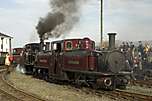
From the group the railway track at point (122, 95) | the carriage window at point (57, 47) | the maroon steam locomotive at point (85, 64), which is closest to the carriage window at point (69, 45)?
the maroon steam locomotive at point (85, 64)

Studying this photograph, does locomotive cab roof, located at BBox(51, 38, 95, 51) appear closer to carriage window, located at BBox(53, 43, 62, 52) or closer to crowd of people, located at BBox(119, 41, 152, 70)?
carriage window, located at BBox(53, 43, 62, 52)

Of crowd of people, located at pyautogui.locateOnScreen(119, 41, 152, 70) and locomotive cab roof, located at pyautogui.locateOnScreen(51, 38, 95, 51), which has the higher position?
locomotive cab roof, located at pyautogui.locateOnScreen(51, 38, 95, 51)

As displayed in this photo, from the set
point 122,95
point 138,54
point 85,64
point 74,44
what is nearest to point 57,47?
point 74,44

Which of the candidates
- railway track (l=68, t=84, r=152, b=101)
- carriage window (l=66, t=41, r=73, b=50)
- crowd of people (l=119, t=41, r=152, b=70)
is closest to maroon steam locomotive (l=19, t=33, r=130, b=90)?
carriage window (l=66, t=41, r=73, b=50)

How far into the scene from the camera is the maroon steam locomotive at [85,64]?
1677cm

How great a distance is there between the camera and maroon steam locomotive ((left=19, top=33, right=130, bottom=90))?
16.8 m

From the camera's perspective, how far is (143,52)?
2341 cm

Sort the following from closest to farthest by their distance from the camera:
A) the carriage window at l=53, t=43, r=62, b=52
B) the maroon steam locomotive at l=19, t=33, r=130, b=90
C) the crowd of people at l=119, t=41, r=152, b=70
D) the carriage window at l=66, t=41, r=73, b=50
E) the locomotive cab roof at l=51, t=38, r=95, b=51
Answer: the maroon steam locomotive at l=19, t=33, r=130, b=90 → the locomotive cab roof at l=51, t=38, r=95, b=51 → the carriage window at l=66, t=41, r=73, b=50 → the carriage window at l=53, t=43, r=62, b=52 → the crowd of people at l=119, t=41, r=152, b=70

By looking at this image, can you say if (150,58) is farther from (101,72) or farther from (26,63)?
(26,63)

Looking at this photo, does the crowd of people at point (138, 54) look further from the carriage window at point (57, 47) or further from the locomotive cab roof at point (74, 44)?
the carriage window at point (57, 47)

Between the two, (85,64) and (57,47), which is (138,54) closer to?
(57,47)

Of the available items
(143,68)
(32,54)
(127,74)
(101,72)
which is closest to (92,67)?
(101,72)

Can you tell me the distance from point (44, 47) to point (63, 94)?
353 inches

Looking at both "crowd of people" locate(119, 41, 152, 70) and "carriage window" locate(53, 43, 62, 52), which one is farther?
"crowd of people" locate(119, 41, 152, 70)
